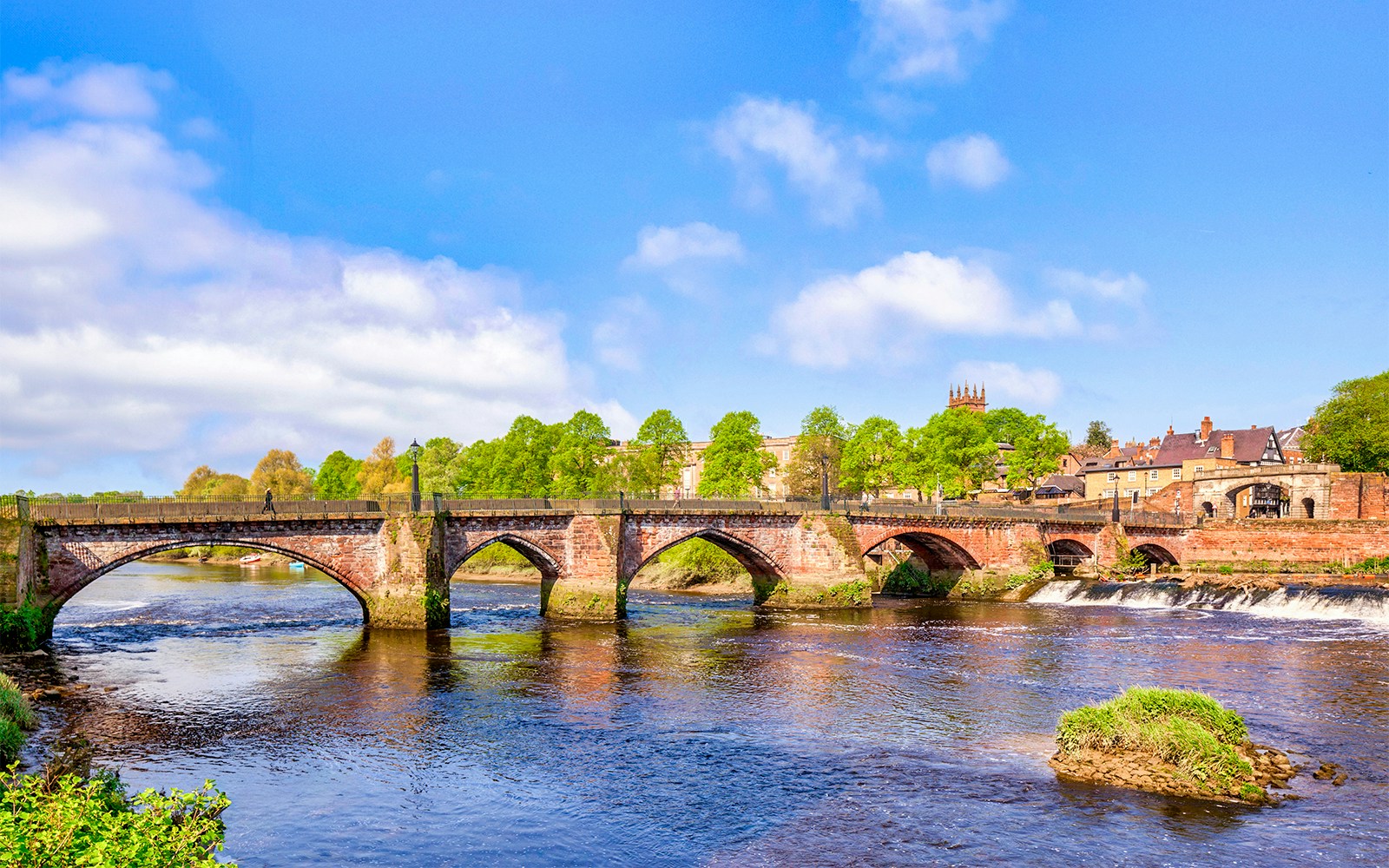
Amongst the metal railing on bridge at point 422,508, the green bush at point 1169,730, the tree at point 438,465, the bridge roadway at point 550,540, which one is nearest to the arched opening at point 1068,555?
the bridge roadway at point 550,540

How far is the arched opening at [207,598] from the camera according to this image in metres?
44.2

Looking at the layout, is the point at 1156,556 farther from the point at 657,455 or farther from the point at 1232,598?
the point at 657,455

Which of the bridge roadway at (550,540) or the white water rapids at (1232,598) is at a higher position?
the bridge roadway at (550,540)

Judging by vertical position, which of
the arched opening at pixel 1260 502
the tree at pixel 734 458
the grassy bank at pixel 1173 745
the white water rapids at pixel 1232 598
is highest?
the tree at pixel 734 458

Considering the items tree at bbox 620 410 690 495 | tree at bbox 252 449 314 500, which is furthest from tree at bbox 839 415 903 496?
tree at bbox 252 449 314 500

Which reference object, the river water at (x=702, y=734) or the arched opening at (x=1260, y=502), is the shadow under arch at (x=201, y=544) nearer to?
the river water at (x=702, y=734)

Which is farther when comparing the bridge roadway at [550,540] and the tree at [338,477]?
the tree at [338,477]

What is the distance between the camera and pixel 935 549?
228ft

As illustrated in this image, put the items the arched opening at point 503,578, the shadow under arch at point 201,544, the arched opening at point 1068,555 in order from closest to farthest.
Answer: the shadow under arch at point 201,544 < the arched opening at point 503,578 < the arched opening at point 1068,555

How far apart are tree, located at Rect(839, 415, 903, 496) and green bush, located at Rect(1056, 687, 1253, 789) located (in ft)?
251

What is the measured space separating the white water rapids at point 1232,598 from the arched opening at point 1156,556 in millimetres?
15796

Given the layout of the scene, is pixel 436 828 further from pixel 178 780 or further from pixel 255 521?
pixel 255 521

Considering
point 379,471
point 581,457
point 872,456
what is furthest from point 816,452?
point 379,471

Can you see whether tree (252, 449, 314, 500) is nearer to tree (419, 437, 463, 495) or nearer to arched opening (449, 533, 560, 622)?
tree (419, 437, 463, 495)
